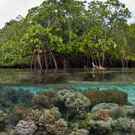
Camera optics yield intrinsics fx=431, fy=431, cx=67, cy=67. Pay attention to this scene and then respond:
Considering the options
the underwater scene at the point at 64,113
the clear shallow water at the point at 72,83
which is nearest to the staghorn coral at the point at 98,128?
the underwater scene at the point at 64,113

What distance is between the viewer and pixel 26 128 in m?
8.07

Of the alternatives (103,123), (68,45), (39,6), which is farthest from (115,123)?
(39,6)

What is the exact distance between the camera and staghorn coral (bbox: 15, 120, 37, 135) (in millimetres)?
8047

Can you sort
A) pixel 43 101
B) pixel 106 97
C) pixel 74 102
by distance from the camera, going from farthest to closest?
pixel 106 97 → pixel 43 101 → pixel 74 102

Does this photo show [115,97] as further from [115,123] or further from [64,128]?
[64,128]

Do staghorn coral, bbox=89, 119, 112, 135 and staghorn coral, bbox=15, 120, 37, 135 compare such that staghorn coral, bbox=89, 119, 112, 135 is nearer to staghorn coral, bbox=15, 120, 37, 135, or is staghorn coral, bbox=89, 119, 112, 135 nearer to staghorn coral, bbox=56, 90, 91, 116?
staghorn coral, bbox=56, 90, 91, 116

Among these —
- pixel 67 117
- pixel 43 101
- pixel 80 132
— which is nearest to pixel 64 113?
pixel 67 117

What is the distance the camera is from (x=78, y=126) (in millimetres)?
8594

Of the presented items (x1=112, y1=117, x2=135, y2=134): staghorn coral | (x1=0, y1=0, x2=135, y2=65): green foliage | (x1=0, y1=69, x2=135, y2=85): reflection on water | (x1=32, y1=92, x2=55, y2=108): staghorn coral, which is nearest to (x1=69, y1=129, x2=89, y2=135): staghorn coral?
(x1=112, y1=117, x2=135, y2=134): staghorn coral

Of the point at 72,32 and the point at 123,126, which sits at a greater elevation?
the point at 72,32

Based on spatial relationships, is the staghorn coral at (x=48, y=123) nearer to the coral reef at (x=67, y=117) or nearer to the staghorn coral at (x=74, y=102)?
the coral reef at (x=67, y=117)

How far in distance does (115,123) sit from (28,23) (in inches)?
1386

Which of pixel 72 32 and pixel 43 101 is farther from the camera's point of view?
pixel 72 32

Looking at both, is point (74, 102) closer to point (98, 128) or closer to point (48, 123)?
point (98, 128)
